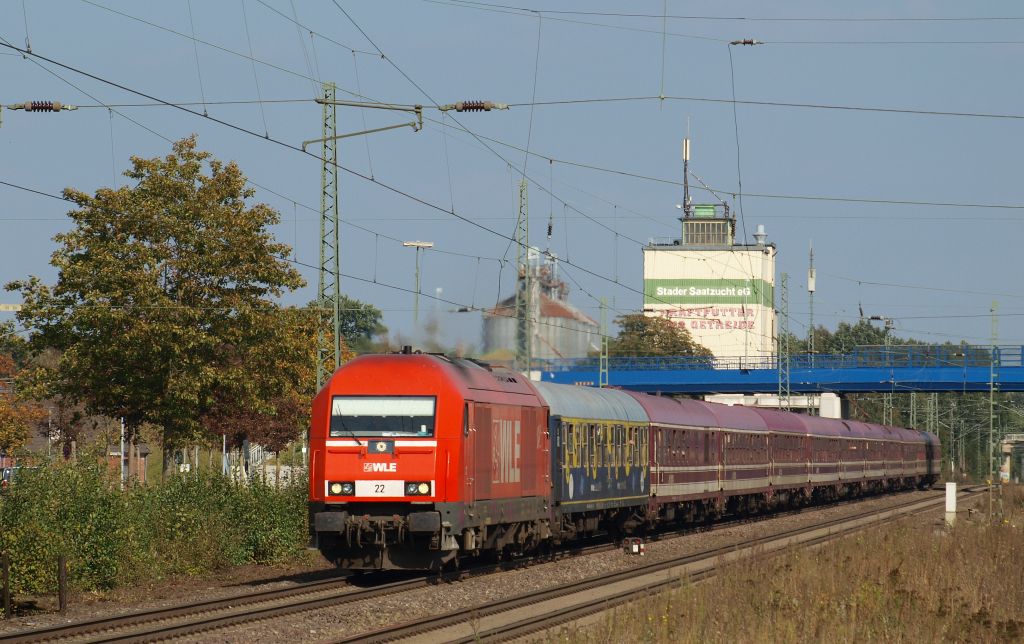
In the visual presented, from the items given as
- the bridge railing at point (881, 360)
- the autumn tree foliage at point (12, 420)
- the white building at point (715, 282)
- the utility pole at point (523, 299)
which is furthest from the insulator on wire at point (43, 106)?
the white building at point (715, 282)

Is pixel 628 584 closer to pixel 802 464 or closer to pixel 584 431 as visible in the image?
pixel 584 431

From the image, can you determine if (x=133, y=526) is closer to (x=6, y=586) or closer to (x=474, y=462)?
(x=6, y=586)

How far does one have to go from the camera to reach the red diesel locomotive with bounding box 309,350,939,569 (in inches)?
826

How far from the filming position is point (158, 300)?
34.4 metres

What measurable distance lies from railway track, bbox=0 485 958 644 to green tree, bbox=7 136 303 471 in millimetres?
13427

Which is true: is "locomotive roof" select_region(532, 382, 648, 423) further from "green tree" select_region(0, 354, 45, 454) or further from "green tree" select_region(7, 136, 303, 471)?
"green tree" select_region(0, 354, 45, 454)

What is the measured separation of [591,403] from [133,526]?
1082 cm

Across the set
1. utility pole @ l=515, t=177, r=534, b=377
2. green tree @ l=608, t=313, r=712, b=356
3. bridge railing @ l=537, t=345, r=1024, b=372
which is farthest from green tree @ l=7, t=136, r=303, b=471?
green tree @ l=608, t=313, r=712, b=356

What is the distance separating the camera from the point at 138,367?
34750mm

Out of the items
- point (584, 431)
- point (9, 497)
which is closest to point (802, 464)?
point (584, 431)

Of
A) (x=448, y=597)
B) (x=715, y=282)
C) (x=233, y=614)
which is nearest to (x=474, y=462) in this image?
(x=448, y=597)

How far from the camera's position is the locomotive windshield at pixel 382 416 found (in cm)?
2122

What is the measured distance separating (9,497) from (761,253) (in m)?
141

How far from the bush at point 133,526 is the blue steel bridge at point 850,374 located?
46.9m
